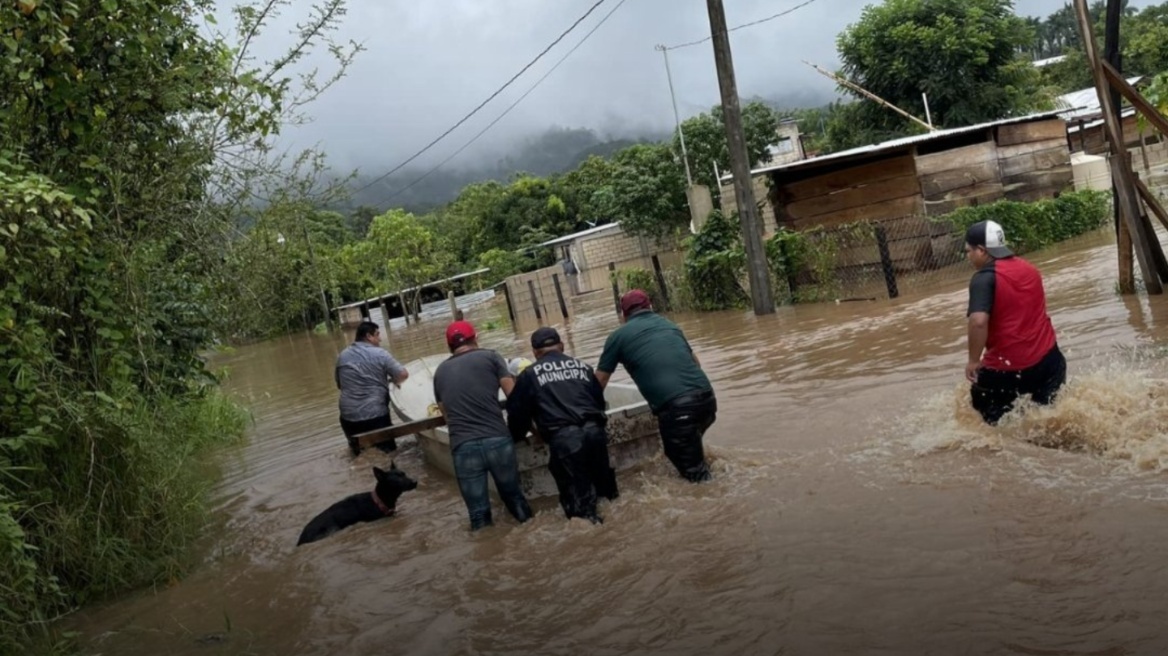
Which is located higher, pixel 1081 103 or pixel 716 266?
pixel 1081 103

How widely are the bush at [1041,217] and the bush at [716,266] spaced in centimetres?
425

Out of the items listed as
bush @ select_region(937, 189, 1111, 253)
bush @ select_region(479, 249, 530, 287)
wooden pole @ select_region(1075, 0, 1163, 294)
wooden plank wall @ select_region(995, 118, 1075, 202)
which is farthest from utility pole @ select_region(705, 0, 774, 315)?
bush @ select_region(479, 249, 530, 287)

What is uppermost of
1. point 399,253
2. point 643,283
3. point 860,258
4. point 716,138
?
point 716,138

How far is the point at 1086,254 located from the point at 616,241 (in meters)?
32.4

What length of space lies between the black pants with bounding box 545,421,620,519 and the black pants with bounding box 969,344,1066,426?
2649 mm

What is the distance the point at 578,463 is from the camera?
686 cm

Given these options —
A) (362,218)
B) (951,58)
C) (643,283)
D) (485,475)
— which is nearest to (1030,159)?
(643,283)

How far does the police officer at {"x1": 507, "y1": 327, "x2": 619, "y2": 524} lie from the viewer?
684 cm

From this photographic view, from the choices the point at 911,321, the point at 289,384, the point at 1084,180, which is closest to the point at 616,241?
the point at 1084,180

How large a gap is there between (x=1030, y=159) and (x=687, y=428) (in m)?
20.9

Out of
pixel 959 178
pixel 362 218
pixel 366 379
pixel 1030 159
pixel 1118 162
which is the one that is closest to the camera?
pixel 366 379

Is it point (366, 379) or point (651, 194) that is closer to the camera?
point (366, 379)

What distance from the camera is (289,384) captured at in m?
25.3

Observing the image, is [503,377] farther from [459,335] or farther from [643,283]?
[643,283]
